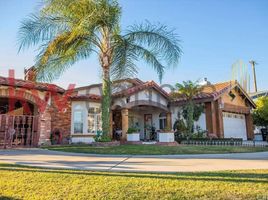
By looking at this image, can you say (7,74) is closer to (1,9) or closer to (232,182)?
(1,9)

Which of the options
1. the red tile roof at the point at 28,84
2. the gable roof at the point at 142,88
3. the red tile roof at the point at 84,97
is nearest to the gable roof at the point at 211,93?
the gable roof at the point at 142,88

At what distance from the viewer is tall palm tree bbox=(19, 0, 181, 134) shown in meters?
13.0

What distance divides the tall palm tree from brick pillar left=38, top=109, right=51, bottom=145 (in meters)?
3.28

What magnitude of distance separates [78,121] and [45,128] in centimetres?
439

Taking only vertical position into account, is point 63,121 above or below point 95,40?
below

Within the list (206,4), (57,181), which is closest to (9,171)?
(57,181)

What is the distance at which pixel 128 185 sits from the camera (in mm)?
5426

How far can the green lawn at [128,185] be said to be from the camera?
4867 millimetres

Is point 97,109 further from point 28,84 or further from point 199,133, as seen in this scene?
point 199,133

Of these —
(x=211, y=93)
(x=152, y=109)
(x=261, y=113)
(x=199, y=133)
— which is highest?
(x=211, y=93)

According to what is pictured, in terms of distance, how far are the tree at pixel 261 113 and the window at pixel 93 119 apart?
59.0ft

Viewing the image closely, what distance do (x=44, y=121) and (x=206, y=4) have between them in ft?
39.9

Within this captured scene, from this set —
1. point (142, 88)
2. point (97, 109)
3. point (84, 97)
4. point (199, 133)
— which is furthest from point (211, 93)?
point (84, 97)

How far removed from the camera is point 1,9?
40.4 feet
